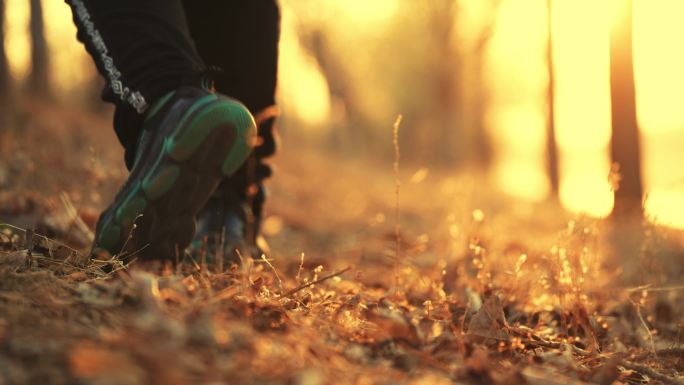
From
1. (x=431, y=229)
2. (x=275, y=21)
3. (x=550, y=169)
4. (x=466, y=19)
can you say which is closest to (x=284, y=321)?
(x=275, y=21)

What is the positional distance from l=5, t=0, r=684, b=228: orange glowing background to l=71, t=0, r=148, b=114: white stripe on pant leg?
1.25 feet

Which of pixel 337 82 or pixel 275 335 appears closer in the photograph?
pixel 275 335

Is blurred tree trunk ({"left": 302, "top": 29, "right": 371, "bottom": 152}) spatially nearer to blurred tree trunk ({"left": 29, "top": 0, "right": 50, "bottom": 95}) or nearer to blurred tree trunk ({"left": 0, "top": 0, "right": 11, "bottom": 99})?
blurred tree trunk ({"left": 29, "top": 0, "right": 50, "bottom": 95})

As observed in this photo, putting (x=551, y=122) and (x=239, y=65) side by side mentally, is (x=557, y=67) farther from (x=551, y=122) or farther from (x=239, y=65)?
(x=239, y=65)

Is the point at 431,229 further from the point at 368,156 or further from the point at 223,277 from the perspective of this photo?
the point at 368,156

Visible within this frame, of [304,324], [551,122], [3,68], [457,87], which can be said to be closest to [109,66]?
[304,324]

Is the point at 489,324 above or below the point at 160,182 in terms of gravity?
below

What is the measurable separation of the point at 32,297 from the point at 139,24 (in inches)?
33.0

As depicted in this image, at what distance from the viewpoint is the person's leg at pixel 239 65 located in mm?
2242

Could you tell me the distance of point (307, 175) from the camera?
43.3 ft

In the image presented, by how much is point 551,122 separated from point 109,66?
15327mm

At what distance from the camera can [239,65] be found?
230 centimetres

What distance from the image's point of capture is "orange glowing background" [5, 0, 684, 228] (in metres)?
5.94

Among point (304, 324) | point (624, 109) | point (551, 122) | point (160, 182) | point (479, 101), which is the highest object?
point (160, 182)
